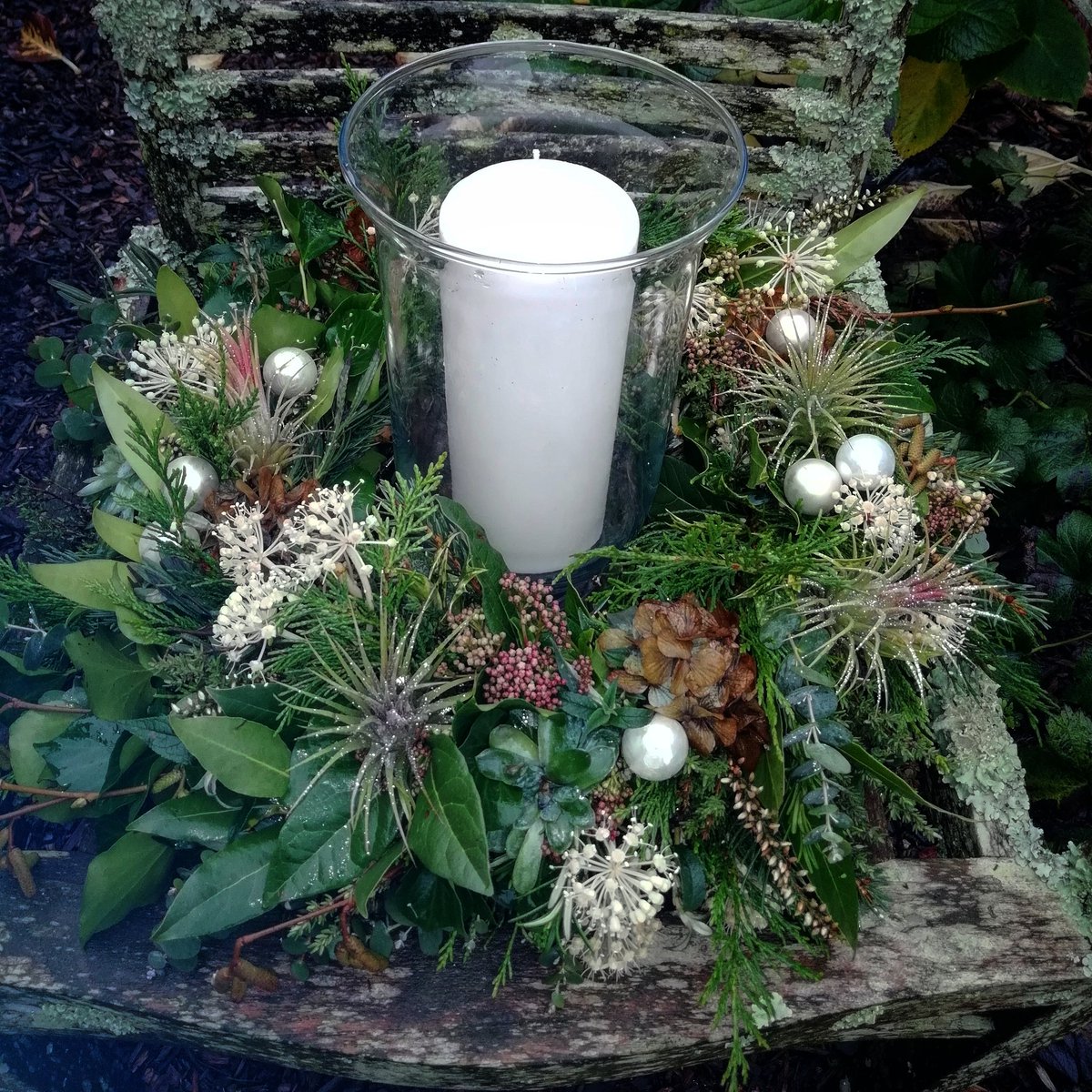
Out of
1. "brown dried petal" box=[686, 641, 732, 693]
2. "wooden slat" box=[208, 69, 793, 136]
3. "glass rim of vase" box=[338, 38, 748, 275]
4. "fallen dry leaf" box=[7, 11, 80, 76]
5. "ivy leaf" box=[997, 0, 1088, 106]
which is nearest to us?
"glass rim of vase" box=[338, 38, 748, 275]

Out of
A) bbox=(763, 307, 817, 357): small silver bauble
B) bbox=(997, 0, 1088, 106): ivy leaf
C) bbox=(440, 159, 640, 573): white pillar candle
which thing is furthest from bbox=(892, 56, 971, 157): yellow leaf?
bbox=(440, 159, 640, 573): white pillar candle

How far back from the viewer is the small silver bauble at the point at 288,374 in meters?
0.84

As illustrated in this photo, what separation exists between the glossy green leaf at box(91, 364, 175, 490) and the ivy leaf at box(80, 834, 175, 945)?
11.1 inches

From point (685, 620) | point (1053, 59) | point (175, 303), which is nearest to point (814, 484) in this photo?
point (685, 620)

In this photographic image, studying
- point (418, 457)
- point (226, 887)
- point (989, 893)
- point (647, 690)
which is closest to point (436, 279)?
point (418, 457)

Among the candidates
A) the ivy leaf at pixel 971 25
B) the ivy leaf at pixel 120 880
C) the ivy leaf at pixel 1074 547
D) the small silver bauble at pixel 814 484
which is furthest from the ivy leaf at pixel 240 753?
the ivy leaf at pixel 971 25

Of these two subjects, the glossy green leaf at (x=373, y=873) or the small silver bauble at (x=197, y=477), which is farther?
the small silver bauble at (x=197, y=477)

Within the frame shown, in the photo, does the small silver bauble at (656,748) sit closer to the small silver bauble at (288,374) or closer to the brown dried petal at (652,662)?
the brown dried petal at (652,662)

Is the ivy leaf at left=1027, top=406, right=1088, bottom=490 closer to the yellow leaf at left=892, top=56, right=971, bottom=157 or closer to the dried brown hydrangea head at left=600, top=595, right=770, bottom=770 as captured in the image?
the yellow leaf at left=892, top=56, right=971, bottom=157

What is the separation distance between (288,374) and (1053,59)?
1.23 meters

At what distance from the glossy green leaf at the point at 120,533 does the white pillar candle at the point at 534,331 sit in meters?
0.26

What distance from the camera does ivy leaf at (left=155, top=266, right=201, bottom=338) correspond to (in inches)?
34.4

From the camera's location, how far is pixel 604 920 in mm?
676

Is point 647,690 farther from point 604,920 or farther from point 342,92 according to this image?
point 342,92
